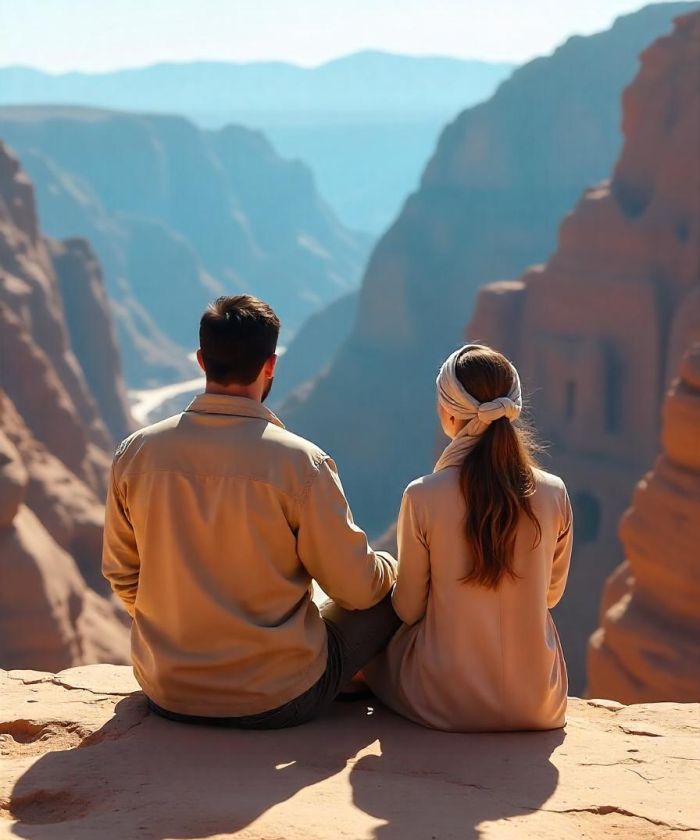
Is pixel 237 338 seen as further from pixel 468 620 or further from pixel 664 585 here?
pixel 664 585

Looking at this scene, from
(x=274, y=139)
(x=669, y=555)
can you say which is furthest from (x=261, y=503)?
(x=274, y=139)

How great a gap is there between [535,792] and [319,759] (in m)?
0.62

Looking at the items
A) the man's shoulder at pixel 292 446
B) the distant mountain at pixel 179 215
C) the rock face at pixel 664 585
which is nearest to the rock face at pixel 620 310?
the rock face at pixel 664 585

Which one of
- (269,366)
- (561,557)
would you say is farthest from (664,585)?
(269,366)

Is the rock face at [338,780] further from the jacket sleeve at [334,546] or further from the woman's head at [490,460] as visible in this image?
the woman's head at [490,460]

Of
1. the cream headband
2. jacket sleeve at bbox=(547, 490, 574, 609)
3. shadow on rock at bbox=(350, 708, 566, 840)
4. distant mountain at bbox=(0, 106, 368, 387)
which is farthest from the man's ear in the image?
distant mountain at bbox=(0, 106, 368, 387)

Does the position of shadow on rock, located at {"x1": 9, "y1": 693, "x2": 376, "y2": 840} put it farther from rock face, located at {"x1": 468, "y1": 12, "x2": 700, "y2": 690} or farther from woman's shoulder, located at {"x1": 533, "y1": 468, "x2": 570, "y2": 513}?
rock face, located at {"x1": 468, "y1": 12, "x2": 700, "y2": 690}

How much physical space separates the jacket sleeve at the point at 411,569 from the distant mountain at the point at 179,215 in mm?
59978

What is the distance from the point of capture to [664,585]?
10.6 metres

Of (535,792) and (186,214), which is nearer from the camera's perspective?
(535,792)

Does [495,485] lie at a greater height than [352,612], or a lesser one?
greater

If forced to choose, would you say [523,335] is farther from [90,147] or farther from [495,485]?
[90,147]

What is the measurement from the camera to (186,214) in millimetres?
93438

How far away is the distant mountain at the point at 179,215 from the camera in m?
75.3
